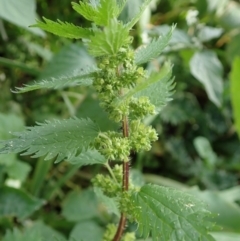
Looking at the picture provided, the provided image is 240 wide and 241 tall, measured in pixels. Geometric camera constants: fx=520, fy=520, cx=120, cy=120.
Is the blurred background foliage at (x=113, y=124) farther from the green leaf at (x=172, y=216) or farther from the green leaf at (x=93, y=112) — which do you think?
the green leaf at (x=172, y=216)

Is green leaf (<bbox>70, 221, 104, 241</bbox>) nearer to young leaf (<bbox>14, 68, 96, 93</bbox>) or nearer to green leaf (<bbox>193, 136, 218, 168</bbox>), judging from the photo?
green leaf (<bbox>193, 136, 218, 168</bbox>)

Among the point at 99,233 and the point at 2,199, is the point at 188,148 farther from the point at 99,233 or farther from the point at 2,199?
the point at 2,199

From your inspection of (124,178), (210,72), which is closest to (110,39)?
(124,178)

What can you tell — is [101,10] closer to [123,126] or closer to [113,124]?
[123,126]

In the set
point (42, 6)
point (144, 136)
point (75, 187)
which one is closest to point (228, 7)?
point (42, 6)

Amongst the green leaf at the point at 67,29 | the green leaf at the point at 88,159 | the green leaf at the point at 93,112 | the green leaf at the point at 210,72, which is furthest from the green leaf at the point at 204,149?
the green leaf at the point at 67,29

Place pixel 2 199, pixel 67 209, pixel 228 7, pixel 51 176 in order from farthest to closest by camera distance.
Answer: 1. pixel 228 7
2. pixel 51 176
3. pixel 67 209
4. pixel 2 199
